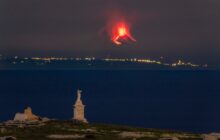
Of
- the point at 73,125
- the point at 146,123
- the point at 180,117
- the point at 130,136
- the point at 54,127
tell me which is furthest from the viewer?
the point at 180,117

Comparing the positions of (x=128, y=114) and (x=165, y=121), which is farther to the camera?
(x=128, y=114)

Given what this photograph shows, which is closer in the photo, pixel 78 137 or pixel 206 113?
pixel 78 137

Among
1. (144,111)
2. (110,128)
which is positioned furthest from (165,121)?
(110,128)

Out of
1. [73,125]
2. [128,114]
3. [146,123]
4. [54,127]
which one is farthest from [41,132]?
[128,114]

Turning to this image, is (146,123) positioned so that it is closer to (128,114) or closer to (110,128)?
(128,114)

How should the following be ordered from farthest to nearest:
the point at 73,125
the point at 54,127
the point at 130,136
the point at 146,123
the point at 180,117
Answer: the point at 180,117 → the point at 146,123 → the point at 73,125 → the point at 54,127 → the point at 130,136

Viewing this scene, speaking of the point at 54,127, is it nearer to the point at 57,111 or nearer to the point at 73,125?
the point at 73,125

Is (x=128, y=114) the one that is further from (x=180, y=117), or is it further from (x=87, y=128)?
(x=87, y=128)

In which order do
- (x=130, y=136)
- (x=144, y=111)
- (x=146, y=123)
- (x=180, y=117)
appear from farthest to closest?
(x=144, y=111) → (x=180, y=117) → (x=146, y=123) → (x=130, y=136)

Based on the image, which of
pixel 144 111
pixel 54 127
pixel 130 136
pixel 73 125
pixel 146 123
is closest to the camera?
pixel 130 136
